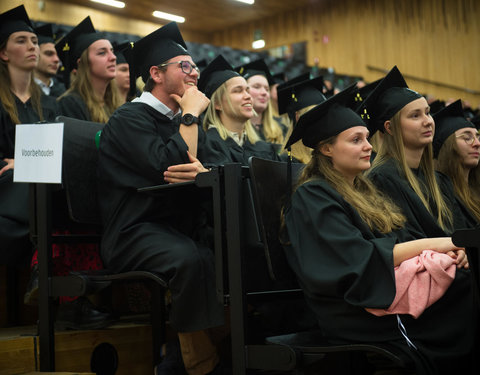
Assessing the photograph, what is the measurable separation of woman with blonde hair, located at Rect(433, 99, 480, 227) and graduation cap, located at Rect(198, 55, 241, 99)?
4.79 ft

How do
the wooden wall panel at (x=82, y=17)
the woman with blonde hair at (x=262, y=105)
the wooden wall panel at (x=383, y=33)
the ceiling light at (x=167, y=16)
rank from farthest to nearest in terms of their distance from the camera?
the ceiling light at (x=167, y=16), the wooden wall panel at (x=383, y=33), the wooden wall panel at (x=82, y=17), the woman with blonde hair at (x=262, y=105)

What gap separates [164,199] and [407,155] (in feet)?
4.44

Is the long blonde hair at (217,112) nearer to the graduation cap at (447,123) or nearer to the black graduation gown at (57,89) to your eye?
the graduation cap at (447,123)

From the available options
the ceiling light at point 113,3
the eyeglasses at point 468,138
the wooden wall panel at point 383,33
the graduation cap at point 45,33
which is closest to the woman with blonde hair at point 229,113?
the eyeglasses at point 468,138

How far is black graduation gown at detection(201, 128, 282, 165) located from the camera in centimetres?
380

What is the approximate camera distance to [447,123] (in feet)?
12.9

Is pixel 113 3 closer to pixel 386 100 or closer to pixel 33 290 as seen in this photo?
pixel 386 100

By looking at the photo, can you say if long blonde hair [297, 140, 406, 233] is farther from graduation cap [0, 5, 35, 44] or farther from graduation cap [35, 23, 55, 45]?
graduation cap [35, 23, 55, 45]

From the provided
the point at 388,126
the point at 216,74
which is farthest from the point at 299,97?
the point at 388,126

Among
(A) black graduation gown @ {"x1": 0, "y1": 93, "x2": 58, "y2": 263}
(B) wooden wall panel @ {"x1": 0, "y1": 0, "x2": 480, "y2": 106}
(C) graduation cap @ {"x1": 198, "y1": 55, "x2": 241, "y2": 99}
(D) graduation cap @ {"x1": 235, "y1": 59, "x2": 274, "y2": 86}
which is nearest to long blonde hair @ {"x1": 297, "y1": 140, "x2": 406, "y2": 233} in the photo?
(A) black graduation gown @ {"x1": 0, "y1": 93, "x2": 58, "y2": 263}

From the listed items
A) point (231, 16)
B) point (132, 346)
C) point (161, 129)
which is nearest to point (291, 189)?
point (161, 129)

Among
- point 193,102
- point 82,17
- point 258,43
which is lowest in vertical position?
point 193,102

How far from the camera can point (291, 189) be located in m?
2.53

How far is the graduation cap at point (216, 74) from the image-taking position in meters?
4.23
